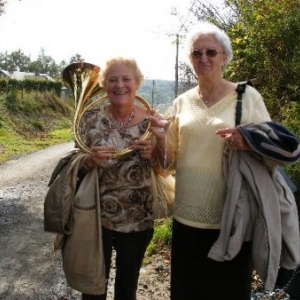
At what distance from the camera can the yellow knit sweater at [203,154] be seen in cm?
240

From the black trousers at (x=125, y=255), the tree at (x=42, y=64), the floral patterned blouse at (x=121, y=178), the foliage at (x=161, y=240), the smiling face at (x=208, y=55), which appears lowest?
the foliage at (x=161, y=240)

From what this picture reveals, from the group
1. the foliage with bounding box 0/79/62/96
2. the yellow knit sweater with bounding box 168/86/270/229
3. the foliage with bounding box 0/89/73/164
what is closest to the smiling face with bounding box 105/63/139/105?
the yellow knit sweater with bounding box 168/86/270/229

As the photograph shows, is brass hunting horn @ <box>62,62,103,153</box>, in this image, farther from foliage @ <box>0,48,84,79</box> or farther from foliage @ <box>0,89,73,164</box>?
foliage @ <box>0,48,84,79</box>

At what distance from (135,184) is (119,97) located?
546 millimetres

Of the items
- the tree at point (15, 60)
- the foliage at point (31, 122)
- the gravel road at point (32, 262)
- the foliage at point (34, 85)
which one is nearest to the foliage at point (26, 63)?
the tree at point (15, 60)

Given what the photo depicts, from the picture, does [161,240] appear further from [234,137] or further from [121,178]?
[234,137]

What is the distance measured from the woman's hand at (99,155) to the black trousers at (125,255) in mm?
449

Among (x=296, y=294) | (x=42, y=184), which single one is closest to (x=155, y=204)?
(x=296, y=294)

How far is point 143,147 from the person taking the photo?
8.68 ft

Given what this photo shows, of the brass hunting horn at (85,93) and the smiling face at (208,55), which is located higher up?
the smiling face at (208,55)

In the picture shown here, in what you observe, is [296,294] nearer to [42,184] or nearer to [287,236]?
[287,236]

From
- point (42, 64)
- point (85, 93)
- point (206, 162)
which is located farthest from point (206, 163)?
point (42, 64)

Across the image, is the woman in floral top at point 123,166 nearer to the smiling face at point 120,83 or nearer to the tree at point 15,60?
the smiling face at point 120,83

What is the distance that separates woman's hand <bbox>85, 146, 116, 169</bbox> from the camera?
2.56 metres
